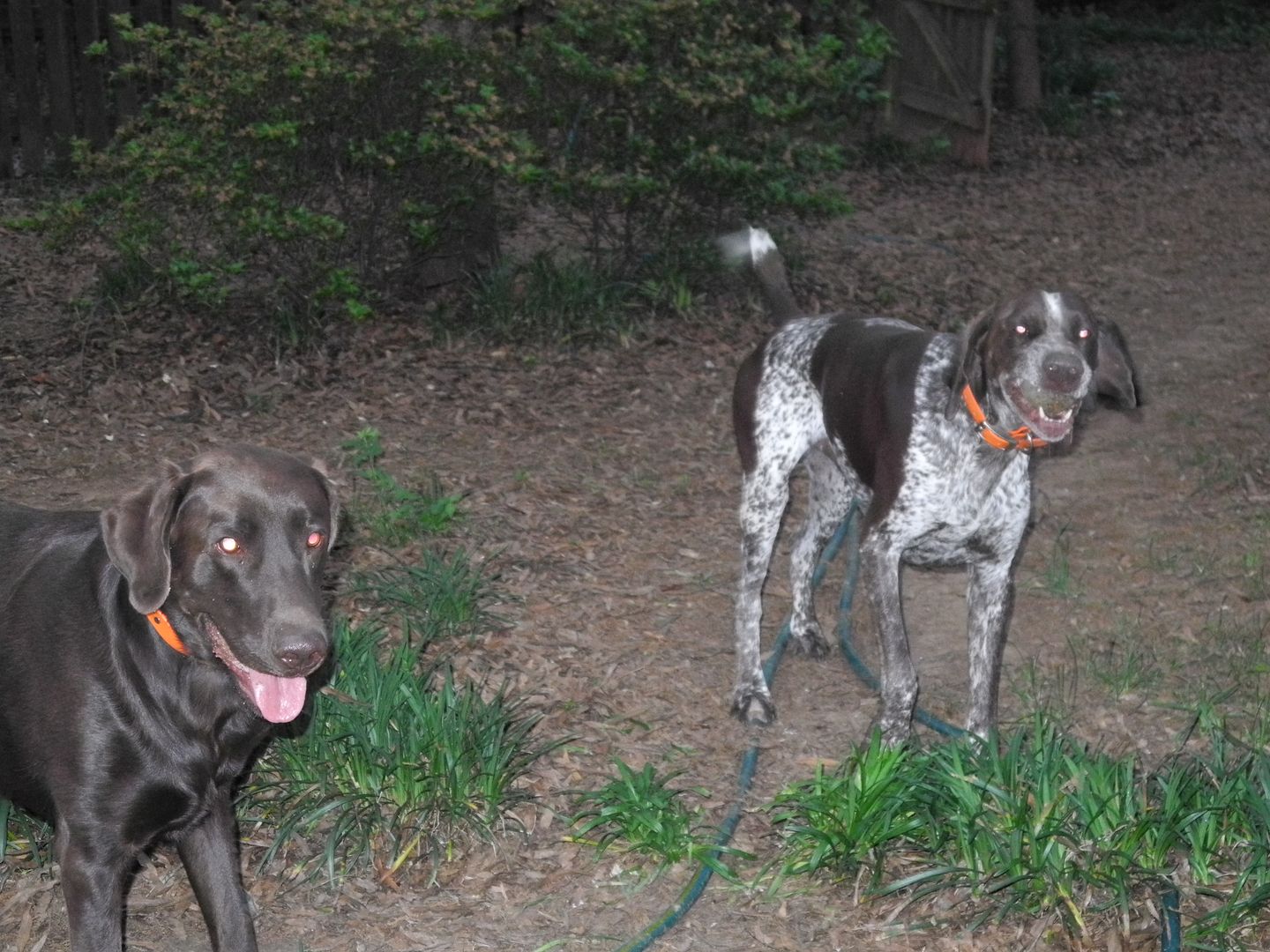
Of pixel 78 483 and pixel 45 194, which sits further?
pixel 45 194

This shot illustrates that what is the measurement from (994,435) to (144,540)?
265cm

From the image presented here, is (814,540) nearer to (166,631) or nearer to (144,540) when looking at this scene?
(166,631)

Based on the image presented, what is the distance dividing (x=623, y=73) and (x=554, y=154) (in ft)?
2.49

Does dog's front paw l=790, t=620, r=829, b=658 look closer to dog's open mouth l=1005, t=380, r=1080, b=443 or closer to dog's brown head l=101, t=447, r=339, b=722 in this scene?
dog's open mouth l=1005, t=380, r=1080, b=443

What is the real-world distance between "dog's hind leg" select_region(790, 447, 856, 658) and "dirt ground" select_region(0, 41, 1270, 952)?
135 millimetres

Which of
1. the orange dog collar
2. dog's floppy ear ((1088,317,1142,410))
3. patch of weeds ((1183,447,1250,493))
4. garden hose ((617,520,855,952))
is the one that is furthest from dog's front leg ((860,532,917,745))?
patch of weeds ((1183,447,1250,493))

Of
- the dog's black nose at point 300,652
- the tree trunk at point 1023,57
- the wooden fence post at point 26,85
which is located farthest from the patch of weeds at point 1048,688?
the tree trunk at point 1023,57

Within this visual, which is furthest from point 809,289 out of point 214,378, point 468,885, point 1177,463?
point 468,885

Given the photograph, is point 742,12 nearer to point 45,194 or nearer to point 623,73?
point 623,73

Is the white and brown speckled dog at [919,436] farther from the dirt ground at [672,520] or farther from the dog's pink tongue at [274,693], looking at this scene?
the dog's pink tongue at [274,693]

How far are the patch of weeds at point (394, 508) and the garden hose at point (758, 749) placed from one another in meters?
1.56

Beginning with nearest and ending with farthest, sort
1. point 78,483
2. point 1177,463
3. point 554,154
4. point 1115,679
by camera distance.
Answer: point 1115,679, point 78,483, point 1177,463, point 554,154

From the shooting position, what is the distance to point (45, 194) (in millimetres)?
10320

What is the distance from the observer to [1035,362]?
452 centimetres
